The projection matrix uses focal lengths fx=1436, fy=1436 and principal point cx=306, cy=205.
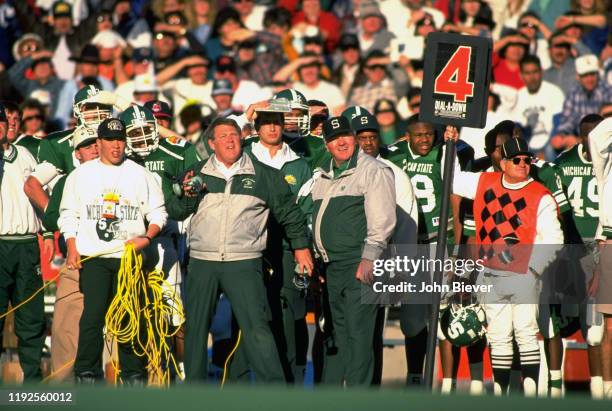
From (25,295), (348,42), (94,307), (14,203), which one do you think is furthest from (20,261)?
(348,42)

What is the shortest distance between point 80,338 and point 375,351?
8.20 ft

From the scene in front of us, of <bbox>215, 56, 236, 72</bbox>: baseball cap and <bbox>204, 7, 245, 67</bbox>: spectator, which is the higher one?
<bbox>204, 7, 245, 67</bbox>: spectator

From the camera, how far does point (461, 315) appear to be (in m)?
12.4

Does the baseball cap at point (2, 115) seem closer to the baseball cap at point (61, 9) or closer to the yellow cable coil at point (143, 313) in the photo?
the yellow cable coil at point (143, 313)

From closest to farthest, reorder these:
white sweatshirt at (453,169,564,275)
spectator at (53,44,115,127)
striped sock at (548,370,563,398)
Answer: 1. white sweatshirt at (453,169,564,275)
2. striped sock at (548,370,563,398)
3. spectator at (53,44,115,127)

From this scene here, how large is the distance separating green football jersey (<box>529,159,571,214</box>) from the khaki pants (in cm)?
429

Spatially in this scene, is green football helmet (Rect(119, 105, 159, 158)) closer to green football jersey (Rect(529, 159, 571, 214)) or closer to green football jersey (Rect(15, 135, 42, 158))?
green football jersey (Rect(15, 135, 42, 158))

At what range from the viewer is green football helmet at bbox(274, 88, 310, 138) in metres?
13.4

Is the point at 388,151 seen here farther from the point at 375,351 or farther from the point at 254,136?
the point at 375,351

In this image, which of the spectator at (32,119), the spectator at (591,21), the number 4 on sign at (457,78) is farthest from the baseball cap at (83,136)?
the spectator at (591,21)

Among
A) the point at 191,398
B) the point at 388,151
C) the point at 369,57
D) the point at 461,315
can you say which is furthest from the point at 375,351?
the point at 369,57

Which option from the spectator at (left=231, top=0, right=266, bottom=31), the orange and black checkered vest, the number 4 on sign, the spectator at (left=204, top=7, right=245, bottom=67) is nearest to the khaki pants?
the orange and black checkered vest

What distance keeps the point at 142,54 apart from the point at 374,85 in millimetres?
3124

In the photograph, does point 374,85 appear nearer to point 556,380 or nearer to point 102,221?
point 556,380
